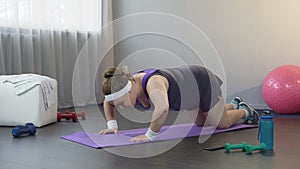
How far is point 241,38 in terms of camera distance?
3.94 meters

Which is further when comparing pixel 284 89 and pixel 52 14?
pixel 52 14

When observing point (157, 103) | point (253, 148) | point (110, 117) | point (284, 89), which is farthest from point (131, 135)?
point (284, 89)

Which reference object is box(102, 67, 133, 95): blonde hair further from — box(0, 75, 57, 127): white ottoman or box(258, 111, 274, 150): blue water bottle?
box(0, 75, 57, 127): white ottoman

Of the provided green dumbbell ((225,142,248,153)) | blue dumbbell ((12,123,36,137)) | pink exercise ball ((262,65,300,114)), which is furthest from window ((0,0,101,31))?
green dumbbell ((225,142,248,153))

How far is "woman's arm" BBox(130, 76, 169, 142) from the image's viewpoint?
6.66ft

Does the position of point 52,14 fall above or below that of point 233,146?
above

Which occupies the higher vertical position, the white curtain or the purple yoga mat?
the white curtain

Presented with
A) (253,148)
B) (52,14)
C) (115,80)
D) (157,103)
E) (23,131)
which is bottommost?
(23,131)

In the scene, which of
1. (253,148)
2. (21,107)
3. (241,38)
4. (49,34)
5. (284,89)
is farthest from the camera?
(241,38)

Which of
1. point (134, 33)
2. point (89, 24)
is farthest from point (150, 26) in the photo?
point (89, 24)

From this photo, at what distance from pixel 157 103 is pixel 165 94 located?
0.07 metres

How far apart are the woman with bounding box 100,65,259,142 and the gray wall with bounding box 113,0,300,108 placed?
1.17m

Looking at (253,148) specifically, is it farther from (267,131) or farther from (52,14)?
(52,14)

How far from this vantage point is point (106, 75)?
2133mm
